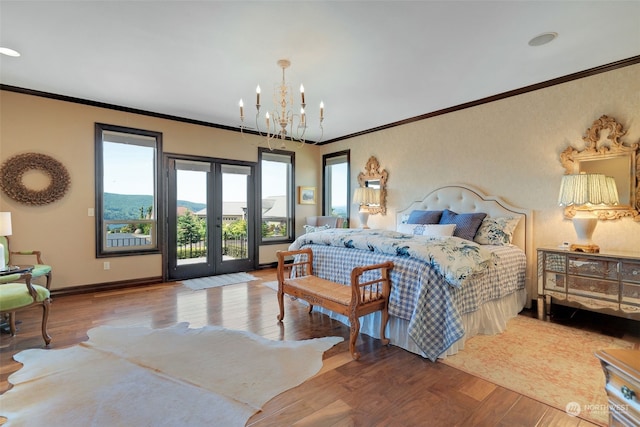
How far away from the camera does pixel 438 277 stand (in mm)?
2475

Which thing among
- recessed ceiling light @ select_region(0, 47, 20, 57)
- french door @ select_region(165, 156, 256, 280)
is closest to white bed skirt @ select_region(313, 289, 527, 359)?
french door @ select_region(165, 156, 256, 280)

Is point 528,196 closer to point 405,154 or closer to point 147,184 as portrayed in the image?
point 405,154

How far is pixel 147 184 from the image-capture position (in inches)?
194

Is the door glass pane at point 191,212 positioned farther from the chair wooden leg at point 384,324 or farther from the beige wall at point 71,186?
the chair wooden leg at point 384,324

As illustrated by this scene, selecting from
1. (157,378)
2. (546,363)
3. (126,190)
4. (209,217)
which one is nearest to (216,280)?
(209,217)

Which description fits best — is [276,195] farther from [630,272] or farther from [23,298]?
[630,272]

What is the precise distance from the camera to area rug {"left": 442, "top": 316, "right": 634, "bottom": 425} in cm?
193

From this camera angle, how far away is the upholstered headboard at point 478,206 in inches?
147

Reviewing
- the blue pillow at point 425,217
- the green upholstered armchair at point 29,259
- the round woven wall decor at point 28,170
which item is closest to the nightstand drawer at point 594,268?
the blue pillow at point 425,217

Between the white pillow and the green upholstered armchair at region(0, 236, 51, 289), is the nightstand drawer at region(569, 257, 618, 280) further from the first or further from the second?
the green upholstered armchair at region(0, 236, 51, 289)

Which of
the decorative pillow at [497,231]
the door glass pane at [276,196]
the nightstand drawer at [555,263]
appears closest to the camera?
the nightstand drawer at [555,263]

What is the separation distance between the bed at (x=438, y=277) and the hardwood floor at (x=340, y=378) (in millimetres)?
210

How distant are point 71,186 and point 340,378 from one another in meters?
4.42

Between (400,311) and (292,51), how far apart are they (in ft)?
8.37
